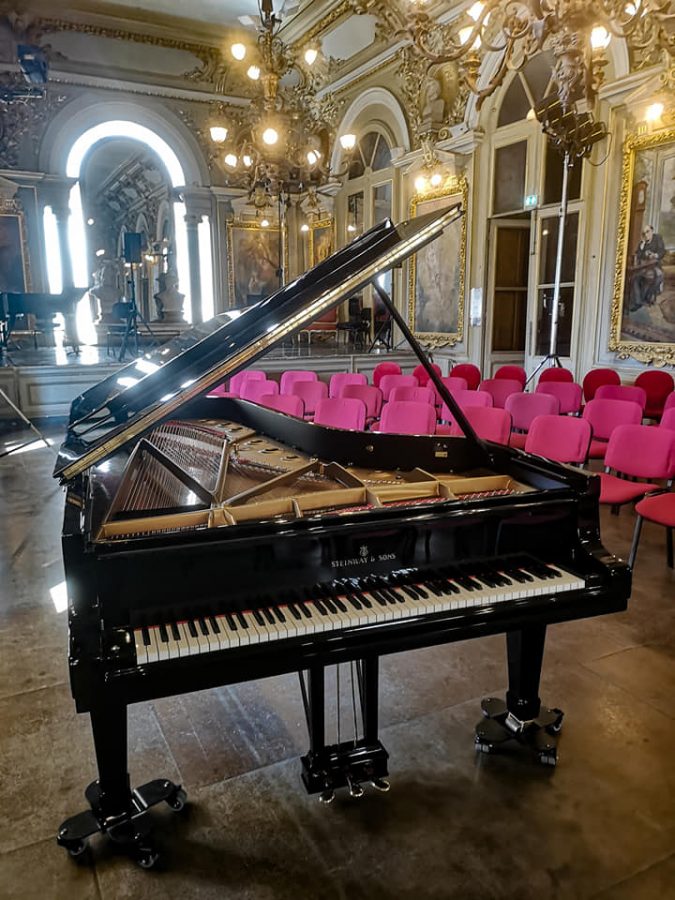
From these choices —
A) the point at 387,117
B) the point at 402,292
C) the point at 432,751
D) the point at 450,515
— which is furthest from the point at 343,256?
the point at 387,117

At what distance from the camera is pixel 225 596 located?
173 centimetres

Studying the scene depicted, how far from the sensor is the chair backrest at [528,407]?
17.8 ft

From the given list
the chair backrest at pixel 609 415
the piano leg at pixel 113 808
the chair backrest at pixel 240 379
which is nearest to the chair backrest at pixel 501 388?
the chair backrest at pixel 609 415

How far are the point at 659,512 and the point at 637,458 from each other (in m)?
0.58

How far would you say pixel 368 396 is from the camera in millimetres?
6047

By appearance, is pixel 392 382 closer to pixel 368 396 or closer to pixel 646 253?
pixel 368 396

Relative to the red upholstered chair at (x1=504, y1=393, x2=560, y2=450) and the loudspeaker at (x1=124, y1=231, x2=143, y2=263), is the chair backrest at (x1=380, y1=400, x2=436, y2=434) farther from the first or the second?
the loudspeaker at (x1=124, y1=231, x2=143, y2=263)

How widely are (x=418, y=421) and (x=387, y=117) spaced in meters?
8.34

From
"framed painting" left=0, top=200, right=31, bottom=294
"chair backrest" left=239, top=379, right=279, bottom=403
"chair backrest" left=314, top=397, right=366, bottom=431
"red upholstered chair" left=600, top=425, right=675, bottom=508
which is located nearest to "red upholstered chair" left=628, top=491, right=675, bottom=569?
"red upholstered chair" left=600, top=425, right=675, bottom=508

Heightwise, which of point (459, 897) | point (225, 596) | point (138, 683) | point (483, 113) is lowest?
point (459, 897)

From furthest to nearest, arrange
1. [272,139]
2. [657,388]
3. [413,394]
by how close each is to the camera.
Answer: [272,139] → [657,388] → [413,394]

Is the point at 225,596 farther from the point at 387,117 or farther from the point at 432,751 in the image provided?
the point at 387,117

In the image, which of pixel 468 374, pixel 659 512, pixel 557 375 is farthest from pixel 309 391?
pixel 659 512

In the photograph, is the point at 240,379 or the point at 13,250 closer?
the point at 240,379
